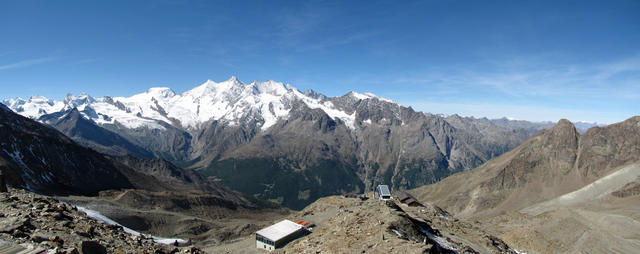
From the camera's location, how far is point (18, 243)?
18.2 metres

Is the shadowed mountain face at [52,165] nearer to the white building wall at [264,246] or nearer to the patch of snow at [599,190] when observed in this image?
the white building wall at [264,246]

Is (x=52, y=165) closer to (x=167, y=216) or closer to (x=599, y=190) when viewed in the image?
(x=167, y=216)

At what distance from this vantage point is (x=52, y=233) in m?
22.6

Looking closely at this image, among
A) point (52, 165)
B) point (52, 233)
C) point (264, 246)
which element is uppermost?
point (52, 165)

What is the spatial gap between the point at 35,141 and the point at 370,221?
185 metres

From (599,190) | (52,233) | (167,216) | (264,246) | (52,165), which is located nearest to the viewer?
(52,233)

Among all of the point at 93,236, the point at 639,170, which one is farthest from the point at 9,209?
the point at 639,170

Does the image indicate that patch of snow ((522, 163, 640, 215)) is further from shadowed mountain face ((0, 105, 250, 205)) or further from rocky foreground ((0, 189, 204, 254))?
shadowed mountain face ((0, 105, 250, 205))

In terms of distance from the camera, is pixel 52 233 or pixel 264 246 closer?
pixel 52 233

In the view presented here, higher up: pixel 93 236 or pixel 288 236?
pixel 93 236

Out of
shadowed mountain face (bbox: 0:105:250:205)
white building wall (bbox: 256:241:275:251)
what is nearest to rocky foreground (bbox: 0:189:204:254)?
white building wall (bbox: 256:241:275:251)

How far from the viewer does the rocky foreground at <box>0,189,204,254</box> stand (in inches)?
Result: 734

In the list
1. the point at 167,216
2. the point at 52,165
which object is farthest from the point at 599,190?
the point at 52,165

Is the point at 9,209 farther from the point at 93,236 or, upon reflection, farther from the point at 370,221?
the point at 370,221
